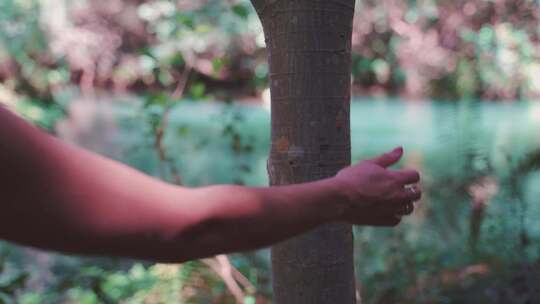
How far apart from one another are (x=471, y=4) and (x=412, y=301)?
2.64m

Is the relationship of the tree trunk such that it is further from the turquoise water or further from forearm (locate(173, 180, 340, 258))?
the turquoise water

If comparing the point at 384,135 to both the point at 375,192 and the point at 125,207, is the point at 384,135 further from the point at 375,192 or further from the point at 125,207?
the point at 125,207

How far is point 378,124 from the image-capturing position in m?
8.45

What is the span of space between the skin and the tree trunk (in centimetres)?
44

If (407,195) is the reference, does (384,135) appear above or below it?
below

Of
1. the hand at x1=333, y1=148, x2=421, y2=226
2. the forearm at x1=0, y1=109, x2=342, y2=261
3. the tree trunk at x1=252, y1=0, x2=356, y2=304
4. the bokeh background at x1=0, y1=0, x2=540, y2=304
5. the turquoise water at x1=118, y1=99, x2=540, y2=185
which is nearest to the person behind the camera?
the forearm at x1=0, y1=109, x2=342, y2=261

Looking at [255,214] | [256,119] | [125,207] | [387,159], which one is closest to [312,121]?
[387,159]

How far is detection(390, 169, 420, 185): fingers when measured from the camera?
1079mm

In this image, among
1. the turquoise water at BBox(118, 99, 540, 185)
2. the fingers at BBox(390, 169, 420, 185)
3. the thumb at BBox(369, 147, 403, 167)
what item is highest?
the thumb at BBox(369, 147, 403, 167)

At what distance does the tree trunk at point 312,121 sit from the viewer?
56.9 inches

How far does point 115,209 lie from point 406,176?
20.3 inches

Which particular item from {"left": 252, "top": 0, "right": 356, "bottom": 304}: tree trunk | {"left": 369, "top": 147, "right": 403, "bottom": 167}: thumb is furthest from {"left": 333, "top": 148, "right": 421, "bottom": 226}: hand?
{"left": 252, "top": 0, "right": 356, "bottom": 304}: tree trunk

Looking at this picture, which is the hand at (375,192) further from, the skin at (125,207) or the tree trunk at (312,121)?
the tree trunk at (312,121)

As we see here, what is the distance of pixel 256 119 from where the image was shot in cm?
725
